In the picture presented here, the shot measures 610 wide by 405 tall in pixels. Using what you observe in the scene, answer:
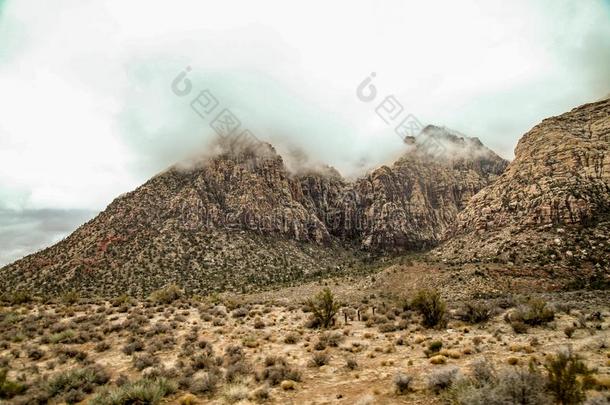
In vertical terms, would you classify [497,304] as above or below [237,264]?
below

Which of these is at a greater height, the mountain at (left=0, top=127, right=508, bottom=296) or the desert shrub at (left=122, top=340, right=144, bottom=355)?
the mountain at (left=0, top=127, right=508, bottom=296)

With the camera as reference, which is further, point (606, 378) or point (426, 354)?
point (426, 354)

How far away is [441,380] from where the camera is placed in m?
10.1

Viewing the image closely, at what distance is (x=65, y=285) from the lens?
197 feet

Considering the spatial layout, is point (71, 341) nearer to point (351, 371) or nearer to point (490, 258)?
point (351, 371)

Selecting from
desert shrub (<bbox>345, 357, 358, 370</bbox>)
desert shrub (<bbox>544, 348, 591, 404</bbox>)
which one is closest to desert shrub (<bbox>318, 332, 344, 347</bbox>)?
desert shrub (<bbox>345, 357, 358, 370</bbox>)

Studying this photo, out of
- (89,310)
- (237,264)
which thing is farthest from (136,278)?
(89,310)

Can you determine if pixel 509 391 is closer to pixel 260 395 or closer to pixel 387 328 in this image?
pixel 260 395

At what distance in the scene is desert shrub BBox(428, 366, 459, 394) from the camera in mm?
10000

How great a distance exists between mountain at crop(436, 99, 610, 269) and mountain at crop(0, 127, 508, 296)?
3250 cm

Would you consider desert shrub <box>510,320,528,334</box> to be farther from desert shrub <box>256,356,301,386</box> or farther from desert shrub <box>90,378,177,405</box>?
desert shrub <box>90,378,177,405</box>

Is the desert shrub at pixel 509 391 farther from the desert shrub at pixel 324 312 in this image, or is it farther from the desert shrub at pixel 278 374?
the desert shrub at pixel 324 312

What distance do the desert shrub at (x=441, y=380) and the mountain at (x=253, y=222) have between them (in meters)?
54.7

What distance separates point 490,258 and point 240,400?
4354cm
